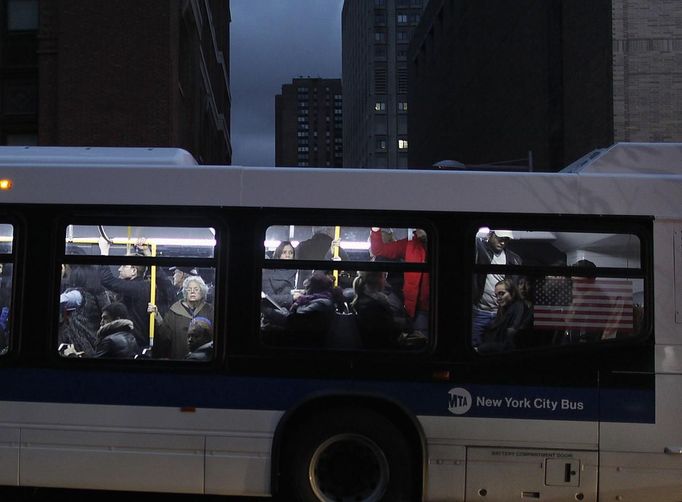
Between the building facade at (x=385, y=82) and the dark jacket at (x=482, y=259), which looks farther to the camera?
the building facade at (x=385, y=82)

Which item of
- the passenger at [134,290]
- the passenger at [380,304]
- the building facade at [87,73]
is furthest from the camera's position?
the building facade at [87,73]

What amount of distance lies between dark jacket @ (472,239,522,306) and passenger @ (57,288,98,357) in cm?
291

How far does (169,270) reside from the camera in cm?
516

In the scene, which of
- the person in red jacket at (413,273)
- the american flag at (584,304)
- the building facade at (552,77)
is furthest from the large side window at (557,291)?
the building facade at (552,77)

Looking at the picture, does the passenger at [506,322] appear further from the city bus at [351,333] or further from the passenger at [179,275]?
the passenger at [179,275]

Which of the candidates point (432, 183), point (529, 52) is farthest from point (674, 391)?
point (529, 52)

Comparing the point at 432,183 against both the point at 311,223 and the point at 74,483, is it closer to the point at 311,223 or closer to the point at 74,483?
the point at 311,223

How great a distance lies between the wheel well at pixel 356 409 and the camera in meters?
4.98

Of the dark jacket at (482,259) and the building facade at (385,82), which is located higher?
the building facade at (385,82)

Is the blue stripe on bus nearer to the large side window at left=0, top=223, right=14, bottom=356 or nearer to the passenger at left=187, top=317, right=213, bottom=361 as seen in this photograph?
the passenger at left=187, top=317, right=213, bottom=361

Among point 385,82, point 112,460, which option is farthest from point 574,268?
point 385,82

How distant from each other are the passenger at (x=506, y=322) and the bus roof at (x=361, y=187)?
2.05 feet

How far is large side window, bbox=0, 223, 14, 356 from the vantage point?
5273mm

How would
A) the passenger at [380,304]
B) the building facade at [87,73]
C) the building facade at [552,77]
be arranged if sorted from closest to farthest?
1. the passenger at [380,304]
2. the building facade at [552,77]
3. the building facade at [87,73]
